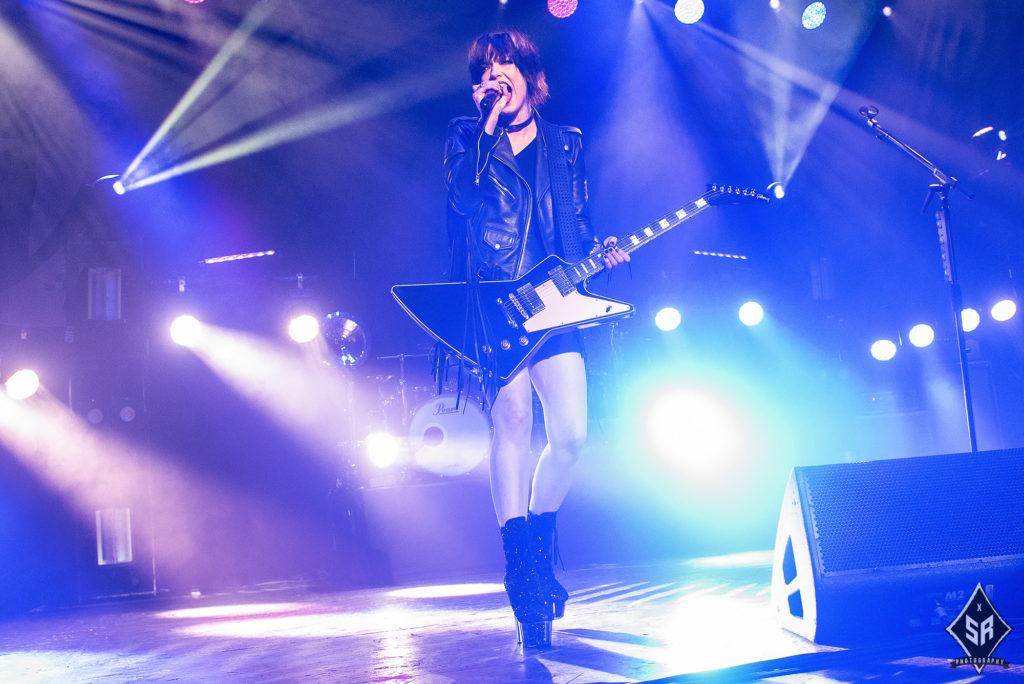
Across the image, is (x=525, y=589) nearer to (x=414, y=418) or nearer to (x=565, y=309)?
(x=565, y=309)

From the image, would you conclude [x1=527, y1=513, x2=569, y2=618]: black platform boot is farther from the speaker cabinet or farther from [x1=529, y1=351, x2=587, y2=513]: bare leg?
the speaker cabinet

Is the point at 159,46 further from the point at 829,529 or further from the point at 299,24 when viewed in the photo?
the point at 829,529

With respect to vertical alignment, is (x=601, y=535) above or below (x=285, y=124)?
below

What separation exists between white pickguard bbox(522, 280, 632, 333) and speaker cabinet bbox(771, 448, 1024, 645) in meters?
0.73

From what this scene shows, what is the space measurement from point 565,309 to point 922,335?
5.25m

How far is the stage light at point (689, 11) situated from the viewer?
5.73m

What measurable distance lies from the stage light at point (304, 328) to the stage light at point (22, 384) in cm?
172

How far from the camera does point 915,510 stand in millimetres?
2039

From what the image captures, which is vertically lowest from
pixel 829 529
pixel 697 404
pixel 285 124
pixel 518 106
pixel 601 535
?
pixel 601 535

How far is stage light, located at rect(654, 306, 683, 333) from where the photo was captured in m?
6.30

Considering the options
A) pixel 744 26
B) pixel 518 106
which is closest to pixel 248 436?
pixel 518 106

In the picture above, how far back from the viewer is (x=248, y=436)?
6.00m

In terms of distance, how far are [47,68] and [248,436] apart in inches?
Result: 115

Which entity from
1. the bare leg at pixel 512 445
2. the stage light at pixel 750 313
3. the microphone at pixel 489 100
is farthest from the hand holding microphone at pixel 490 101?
the stage light at pixel 750 313
